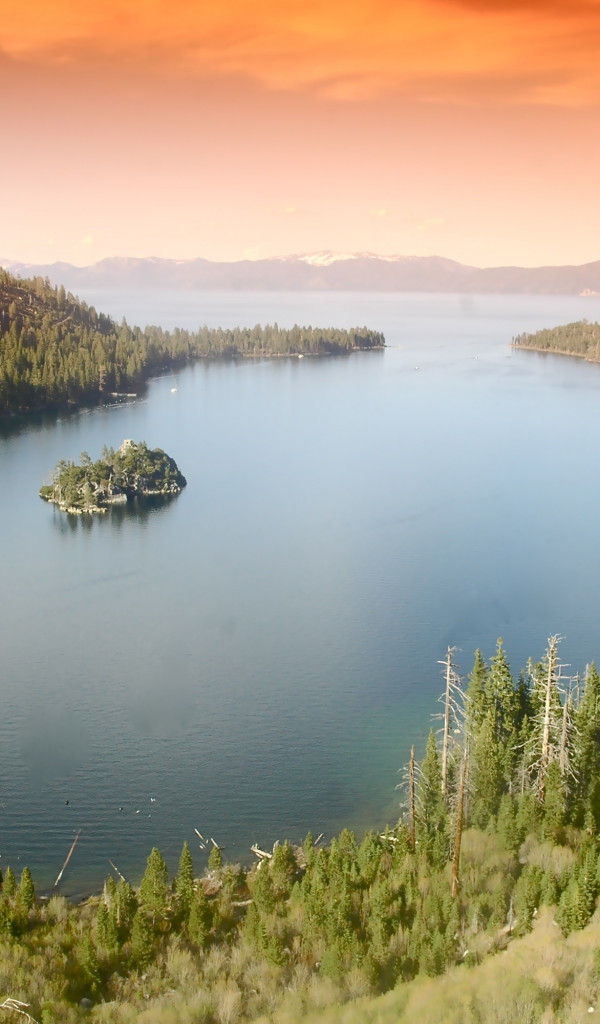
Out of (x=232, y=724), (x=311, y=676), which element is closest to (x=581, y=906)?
(x=232, y=724)

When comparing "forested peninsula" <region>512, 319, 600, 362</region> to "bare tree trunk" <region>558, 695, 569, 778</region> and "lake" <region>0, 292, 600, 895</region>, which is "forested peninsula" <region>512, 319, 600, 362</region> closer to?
"lake" <region>0, 292, 600, 895</region>

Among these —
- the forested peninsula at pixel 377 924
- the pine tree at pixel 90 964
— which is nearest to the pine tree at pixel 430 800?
the forested peninsula at pixel 377 924

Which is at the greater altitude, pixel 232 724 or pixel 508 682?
pixel 508 682

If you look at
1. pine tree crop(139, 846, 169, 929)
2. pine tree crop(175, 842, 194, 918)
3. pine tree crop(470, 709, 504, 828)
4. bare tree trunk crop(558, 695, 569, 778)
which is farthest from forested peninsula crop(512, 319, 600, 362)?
pine tree crop(139, 846, 169, 929)

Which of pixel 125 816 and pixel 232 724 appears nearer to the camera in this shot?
pixel 125 816

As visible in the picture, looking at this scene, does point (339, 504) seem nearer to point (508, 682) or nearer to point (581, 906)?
point (508, 682)

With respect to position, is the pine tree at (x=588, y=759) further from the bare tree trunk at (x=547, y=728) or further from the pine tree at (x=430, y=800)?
the pine tree at (x=430, y=800)
